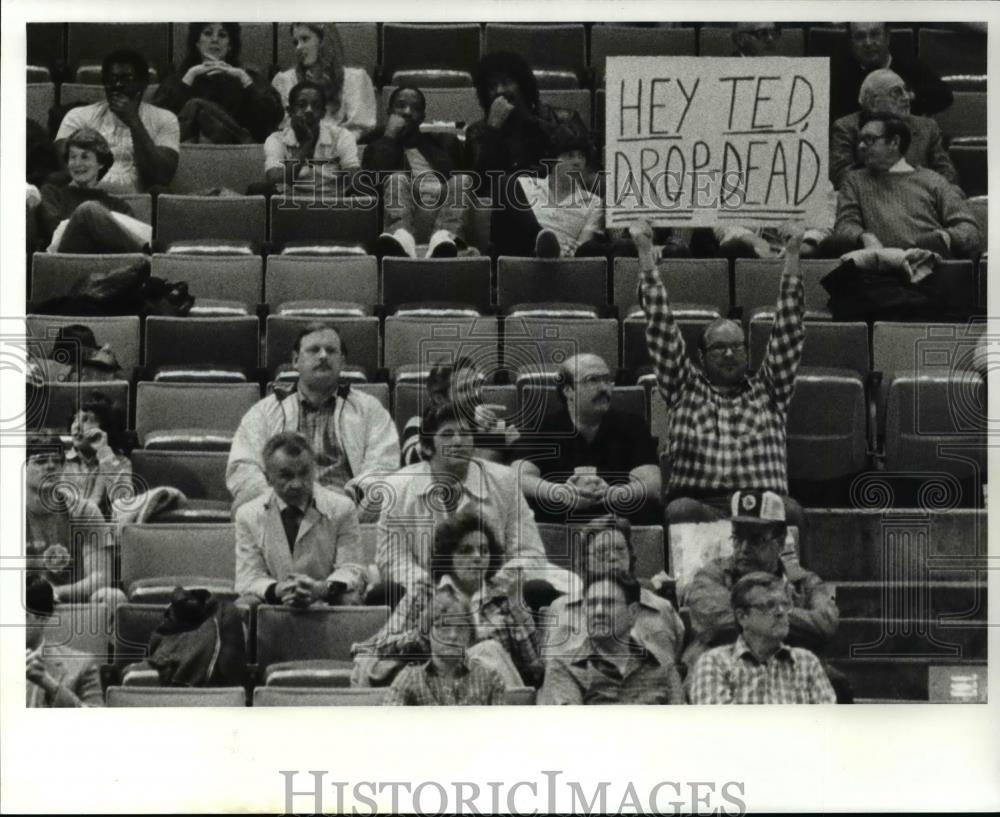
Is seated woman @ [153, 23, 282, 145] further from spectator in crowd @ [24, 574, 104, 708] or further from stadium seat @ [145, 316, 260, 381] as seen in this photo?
spectator in crowd @ [24, 574, 104, 708]

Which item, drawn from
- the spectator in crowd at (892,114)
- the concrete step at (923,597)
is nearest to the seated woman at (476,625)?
the concrete step at (923,597)

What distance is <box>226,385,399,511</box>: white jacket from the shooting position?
10.6 ft

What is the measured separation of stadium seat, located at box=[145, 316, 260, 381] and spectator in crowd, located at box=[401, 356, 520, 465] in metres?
0.39

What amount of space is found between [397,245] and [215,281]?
0.42m

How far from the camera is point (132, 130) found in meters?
3.30

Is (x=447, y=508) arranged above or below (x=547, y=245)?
below

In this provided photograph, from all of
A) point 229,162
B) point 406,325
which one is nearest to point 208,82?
point 229,162

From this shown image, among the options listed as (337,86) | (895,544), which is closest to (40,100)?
(337,86)

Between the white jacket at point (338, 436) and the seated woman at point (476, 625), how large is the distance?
212 millimetres

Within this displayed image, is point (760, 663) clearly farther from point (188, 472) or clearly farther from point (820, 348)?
point (188, 472)

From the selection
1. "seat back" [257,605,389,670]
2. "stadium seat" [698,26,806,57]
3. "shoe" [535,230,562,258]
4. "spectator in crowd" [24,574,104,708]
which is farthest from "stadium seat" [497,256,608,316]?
"spectator in crowd" [24,574,104,708]

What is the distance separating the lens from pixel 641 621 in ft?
10.6

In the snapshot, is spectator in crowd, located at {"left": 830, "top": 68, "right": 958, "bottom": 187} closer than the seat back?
No

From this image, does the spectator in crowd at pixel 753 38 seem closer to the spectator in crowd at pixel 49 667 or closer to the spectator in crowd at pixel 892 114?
the spectator in crowd at pixel 892 114
